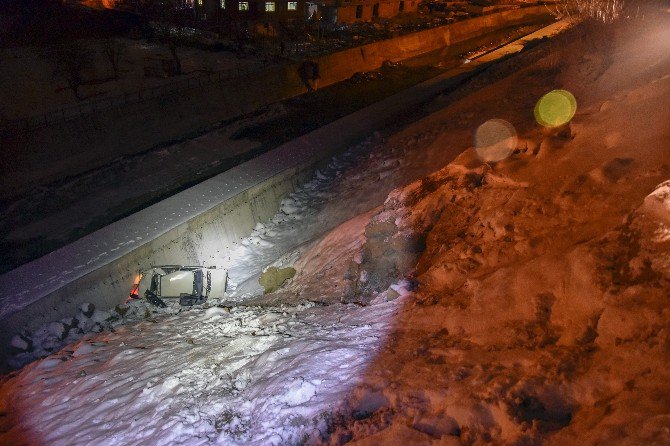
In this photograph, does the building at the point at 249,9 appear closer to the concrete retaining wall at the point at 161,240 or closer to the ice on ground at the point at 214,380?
the concrete retaining wall at the point at 161,240

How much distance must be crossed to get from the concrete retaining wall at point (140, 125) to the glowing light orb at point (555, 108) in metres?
14.6

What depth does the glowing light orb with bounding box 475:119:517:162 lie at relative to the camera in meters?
8.84

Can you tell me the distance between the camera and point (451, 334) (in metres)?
4.89

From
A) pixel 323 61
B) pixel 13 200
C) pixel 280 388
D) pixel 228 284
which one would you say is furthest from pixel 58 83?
pixel 280 388

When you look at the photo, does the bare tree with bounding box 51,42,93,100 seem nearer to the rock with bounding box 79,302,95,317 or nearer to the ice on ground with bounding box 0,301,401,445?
the rock with bounding box 79,302,95,317

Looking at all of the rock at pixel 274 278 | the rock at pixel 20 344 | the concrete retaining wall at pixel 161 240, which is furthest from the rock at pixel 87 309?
the rock at pixel 274 278

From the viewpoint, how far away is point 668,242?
152 inches

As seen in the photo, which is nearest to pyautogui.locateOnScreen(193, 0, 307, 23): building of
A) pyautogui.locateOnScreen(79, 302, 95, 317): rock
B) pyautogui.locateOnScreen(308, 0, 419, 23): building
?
pyautogui.locateOnScreen(308, 0, 419, 23): building

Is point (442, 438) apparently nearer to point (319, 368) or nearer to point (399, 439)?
point (399, 439)

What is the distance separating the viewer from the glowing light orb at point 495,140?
8.84 metres

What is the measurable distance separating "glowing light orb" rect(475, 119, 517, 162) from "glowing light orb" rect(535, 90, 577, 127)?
32.0 inches

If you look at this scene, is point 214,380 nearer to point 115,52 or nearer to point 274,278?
point 274,278

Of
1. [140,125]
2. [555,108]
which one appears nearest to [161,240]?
[555,108]

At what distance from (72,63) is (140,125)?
5.50 meters
